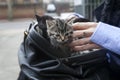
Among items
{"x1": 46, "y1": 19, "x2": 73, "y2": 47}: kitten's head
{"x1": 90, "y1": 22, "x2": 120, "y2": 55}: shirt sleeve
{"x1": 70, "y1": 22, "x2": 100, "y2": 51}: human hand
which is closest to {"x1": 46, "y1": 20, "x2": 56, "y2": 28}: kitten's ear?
{"x1": 46, "y1": 19, "x2": 73, "y2": 47}: kitten's head

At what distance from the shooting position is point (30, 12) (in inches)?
1188

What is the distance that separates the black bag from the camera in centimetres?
141

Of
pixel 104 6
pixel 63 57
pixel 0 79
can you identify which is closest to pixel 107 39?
pixel 63 57

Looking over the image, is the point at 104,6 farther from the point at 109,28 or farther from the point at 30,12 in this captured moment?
the point at 30,12

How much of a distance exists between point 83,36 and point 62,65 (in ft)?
0.64

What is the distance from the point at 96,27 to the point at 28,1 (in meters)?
29.0

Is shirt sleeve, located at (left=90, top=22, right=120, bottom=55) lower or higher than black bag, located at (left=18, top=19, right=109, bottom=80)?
higher

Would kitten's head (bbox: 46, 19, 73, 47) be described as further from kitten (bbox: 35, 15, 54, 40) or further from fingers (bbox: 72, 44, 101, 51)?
fingers (bbox: 72, 44, 101, 51)

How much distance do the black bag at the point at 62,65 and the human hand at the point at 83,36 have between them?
56mm

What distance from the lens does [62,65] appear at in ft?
4.62

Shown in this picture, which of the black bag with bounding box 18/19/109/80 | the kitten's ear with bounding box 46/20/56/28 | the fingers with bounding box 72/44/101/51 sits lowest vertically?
the black bag with bounding box 18/19/109/80

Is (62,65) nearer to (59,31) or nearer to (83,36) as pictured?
(83,36)

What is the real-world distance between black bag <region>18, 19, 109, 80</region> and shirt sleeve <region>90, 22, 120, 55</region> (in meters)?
0.05

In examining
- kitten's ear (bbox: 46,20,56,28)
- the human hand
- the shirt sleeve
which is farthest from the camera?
kitten's ear (bbox: 46,20,56,28)
